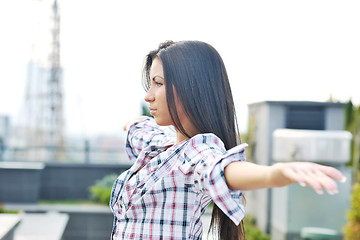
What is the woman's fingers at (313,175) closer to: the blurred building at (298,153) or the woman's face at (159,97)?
the woman's face at (159,97)

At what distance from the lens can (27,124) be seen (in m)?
9.70

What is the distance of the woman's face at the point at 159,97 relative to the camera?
3.75ft

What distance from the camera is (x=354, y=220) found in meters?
5.23

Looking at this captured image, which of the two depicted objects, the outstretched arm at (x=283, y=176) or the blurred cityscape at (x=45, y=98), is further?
the blurred cityscape at (x=45, y=98)

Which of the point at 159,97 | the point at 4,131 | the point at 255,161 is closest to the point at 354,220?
the point at 255,161

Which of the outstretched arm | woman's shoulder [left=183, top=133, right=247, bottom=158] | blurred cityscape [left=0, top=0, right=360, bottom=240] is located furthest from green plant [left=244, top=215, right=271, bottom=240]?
the outstretched arm

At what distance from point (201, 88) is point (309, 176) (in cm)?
44

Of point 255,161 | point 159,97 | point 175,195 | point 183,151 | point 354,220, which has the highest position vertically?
point 159,97

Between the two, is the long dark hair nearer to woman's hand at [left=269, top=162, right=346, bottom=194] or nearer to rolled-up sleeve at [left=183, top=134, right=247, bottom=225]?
rolled-up sleeve at [left=183, top=134, right=247, bottom=225]

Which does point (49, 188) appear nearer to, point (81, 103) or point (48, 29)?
point (81, 103)

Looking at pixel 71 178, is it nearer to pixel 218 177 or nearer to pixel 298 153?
pixel 298 153

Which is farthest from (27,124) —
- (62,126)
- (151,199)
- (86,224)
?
(151,199)

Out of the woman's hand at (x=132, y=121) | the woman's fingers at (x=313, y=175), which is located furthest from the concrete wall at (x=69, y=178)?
the woman's fingers at (x=313, y=175)

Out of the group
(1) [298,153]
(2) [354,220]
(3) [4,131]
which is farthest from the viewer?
(3) [4,131]
